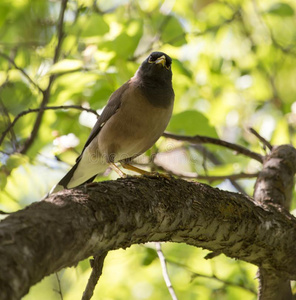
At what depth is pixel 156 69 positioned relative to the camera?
A: 13.0 feet

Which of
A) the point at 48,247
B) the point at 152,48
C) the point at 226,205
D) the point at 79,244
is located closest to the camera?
the point at 48,247

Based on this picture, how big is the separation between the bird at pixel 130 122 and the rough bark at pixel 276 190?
0.87 metres

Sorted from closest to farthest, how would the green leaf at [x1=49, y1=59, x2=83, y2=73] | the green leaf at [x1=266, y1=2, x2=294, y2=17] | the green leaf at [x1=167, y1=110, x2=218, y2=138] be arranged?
the green leaf at [x1=49, y1=59, x2=83, y2=73]
the green leaf at [x1=167, y1=110, x2=218, y2=138]
the green leaf at [x1=266, y1=2, x2=294, y2=17]

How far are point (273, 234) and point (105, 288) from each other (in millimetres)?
1732

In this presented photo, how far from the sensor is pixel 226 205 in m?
A: 2.67

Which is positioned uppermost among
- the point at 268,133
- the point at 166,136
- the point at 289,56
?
the point at 289,56

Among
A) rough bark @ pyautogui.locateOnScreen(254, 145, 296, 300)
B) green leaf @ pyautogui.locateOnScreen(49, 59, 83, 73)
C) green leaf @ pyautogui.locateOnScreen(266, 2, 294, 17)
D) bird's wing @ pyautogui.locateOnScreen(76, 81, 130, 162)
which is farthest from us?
green leaf @ pyautogui.locateOnScreen(266, 2, 294, 17)

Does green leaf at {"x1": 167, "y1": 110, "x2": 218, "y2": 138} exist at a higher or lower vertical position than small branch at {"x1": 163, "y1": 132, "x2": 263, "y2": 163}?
higher

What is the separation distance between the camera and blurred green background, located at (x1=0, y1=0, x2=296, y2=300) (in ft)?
12.3

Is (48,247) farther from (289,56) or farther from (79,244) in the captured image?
(289,56)

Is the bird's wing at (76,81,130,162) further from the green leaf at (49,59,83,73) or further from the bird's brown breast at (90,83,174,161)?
the green leaf at (49,59,83,73)

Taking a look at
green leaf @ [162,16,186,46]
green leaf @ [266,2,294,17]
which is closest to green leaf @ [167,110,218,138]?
green leaf @ [162,16,186,46]

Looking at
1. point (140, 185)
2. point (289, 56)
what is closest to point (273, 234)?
point (140, 185)

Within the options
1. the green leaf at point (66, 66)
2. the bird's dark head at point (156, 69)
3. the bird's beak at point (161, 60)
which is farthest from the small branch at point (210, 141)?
the green leaf at point (66, 66)
